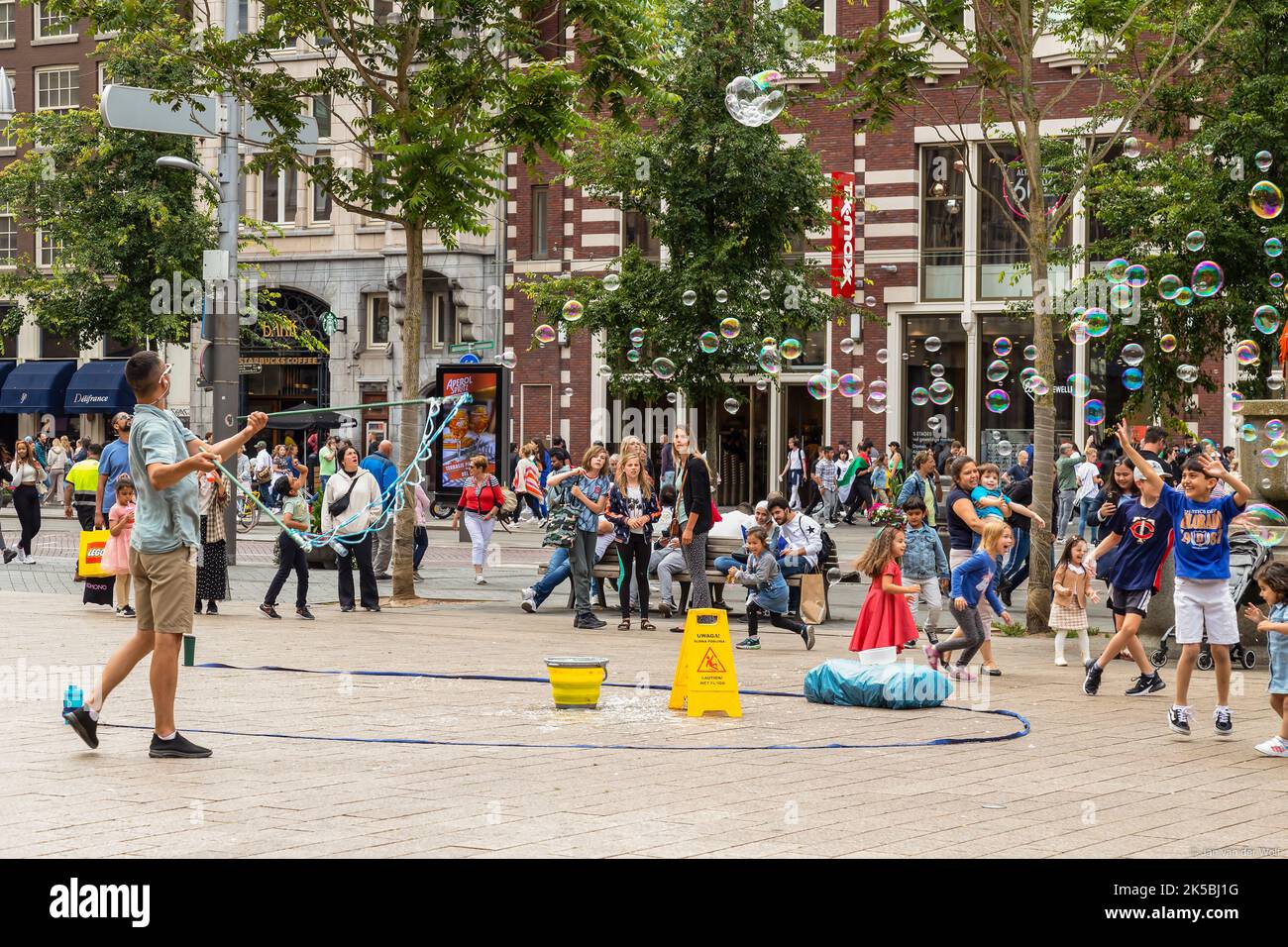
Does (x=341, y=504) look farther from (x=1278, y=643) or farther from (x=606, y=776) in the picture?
(x=1278, y=643)

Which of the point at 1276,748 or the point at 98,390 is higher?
the point at 98,390

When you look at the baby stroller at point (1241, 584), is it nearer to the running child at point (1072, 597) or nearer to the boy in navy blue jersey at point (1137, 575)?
the running child at point (1072, 597)

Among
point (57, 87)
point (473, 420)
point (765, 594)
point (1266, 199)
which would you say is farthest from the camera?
point (57, 87)

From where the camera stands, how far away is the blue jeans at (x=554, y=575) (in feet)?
61.3

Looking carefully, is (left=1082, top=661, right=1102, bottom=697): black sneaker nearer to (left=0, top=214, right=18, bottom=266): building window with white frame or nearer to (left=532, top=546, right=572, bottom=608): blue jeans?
(left=532, top=546, right=572, bottom=608): blue jeans

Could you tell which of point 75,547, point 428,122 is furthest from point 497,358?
point 428,122

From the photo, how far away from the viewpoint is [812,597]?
53.8 feet

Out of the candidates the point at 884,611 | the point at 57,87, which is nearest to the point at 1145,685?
the point at 884,611

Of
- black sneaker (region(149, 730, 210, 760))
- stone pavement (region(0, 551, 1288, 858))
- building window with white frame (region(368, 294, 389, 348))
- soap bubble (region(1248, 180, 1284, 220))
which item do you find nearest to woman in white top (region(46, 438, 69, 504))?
building window with white frame (region(368, 294, 389, 348))

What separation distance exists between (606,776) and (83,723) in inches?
109

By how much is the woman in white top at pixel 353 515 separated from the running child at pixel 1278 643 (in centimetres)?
1052

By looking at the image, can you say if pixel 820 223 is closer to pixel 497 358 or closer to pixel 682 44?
pixel 682 44

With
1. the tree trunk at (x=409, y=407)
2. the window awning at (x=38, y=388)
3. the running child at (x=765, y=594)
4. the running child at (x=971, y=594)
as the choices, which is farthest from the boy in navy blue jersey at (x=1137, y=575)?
the window awning at (x=38, y=388)

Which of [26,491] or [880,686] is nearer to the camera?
[880,686]
